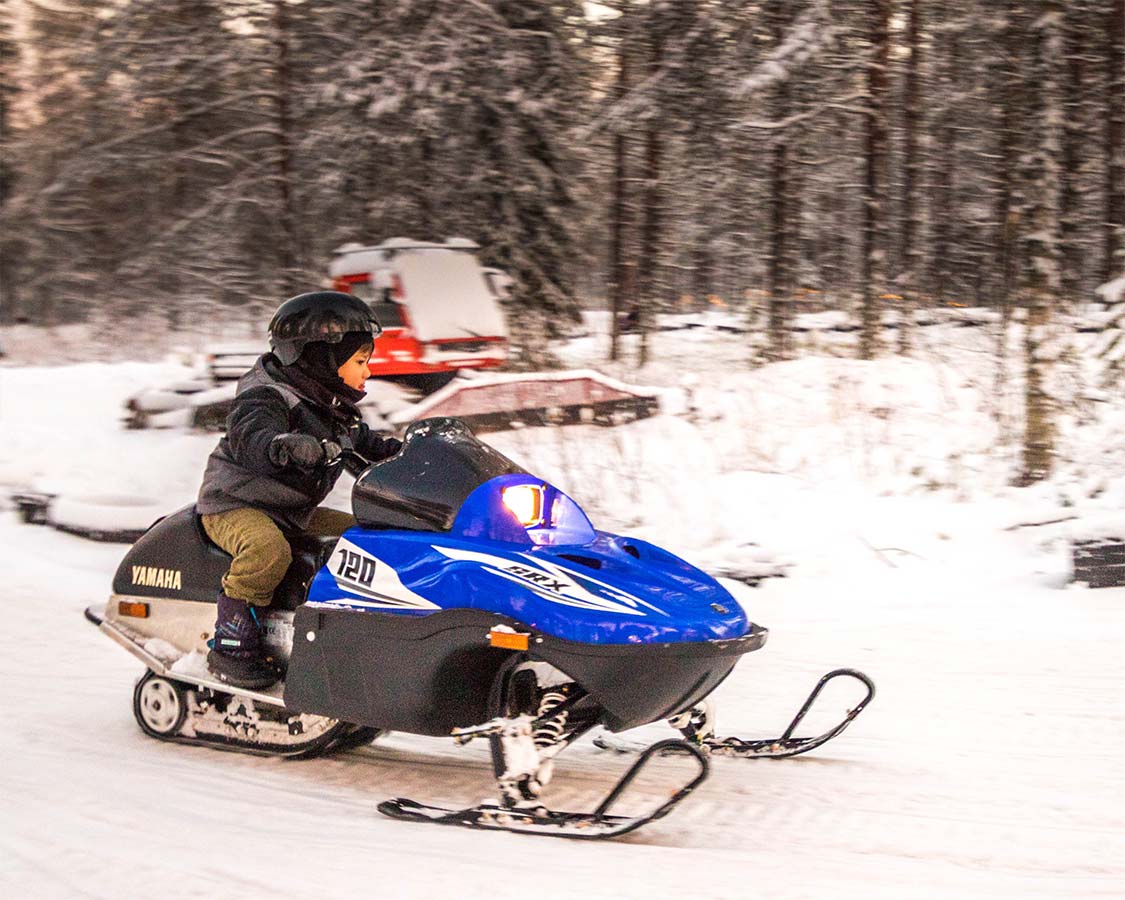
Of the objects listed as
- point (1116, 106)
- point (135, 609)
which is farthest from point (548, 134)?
point (135, 609)

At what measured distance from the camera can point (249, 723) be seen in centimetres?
466

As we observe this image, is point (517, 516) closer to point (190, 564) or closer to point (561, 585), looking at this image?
point (561, 585)

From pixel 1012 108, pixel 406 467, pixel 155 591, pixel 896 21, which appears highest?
pixel 896 21

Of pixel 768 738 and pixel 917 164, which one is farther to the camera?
pixel 917 164

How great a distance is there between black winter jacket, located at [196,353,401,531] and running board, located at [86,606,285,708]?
0.60 metres

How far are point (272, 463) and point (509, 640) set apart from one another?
3.74 ft

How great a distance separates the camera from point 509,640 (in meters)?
3.69

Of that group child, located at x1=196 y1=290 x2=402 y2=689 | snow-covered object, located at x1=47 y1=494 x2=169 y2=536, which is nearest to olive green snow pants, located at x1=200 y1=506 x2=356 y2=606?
child, located at x1=196 y1=290 x2=402 y2=689

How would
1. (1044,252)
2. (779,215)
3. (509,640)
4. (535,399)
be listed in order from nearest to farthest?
(509,640), (1044,252), (535,399), (779,215)

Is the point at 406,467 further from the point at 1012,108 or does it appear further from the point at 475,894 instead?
the point at 1012,108

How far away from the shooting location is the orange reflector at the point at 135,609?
4.88m

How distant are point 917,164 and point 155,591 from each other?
60.0ft

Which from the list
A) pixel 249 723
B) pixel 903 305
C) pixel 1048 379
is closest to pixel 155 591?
pixel 249 723

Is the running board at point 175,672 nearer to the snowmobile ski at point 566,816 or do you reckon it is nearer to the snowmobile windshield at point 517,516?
the snowmobile ski at point 566,816
